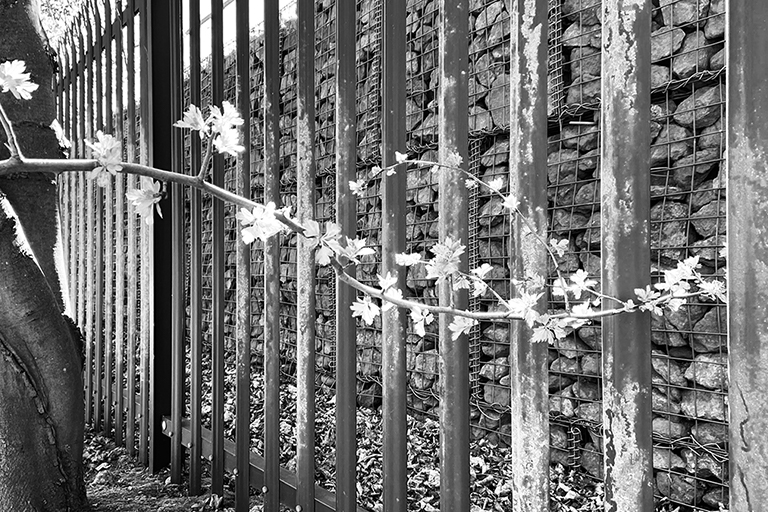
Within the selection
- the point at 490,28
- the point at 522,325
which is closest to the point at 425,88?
the point at 490,28

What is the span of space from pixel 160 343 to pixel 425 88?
2.68 m

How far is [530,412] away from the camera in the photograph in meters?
1.16

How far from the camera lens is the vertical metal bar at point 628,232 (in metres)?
1.00

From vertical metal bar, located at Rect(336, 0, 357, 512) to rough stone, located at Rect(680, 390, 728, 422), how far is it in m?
2.21

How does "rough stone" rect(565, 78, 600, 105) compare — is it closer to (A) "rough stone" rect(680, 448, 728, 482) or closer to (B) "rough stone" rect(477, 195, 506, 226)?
(B) "rough stone" rect(477, 195, 506, 226)

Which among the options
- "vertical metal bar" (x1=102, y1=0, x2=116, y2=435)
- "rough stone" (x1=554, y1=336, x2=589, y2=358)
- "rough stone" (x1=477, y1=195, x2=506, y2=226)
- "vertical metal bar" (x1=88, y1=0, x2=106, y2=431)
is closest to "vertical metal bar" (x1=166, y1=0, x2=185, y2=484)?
"vertical metal bar" (x1=102, y1=0, x2=116, y2=435)

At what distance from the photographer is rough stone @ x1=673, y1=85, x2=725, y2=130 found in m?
3.05

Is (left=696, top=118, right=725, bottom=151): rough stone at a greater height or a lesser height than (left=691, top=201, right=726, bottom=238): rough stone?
greater

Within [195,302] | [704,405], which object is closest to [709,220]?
[704,405]

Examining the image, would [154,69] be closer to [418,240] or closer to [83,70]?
[83,70]

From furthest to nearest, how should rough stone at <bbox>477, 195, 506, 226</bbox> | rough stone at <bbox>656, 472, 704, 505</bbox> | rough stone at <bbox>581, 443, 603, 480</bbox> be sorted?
rough stone at <bbox>477, 195, 506, 226</bbox>, rough stone at <bbox>581, 443, 603, 480</bbox>, rough stone at <bbox>656, 472, 704, 505</bbox>

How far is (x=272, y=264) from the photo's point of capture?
1958 mm

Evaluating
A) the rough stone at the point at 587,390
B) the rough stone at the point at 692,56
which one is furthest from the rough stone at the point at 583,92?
the rough stone at the point at 587,390

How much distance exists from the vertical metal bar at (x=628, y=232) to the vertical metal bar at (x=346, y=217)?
771 mm
